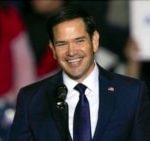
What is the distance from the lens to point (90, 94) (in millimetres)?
2590

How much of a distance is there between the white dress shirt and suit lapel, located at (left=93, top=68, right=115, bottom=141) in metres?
0.02

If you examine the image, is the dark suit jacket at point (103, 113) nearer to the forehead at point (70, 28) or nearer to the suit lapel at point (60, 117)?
the suit lapel at point (60, 117)

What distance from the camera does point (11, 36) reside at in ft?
16.1

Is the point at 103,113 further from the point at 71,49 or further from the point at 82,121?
the point at 71,49

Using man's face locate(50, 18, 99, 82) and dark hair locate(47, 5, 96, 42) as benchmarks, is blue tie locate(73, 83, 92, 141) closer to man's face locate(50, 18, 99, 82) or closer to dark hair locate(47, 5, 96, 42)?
man's face locate(50, 18, 99, 82)

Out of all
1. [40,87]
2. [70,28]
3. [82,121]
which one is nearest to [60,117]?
[82,121]

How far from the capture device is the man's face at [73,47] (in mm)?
2514

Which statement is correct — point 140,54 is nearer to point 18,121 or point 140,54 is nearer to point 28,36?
point 28,36

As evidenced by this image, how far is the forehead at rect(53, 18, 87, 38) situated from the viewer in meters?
2.51

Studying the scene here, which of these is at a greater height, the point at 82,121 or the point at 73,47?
the point at 73,47

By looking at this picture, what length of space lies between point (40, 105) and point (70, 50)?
25cm

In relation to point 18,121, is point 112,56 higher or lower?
lower

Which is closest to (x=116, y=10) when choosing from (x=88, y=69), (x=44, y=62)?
(x=44, y=62)

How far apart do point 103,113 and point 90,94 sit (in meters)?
0.10
